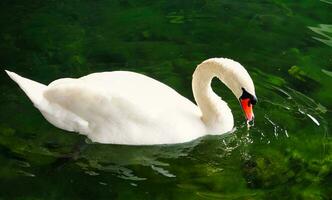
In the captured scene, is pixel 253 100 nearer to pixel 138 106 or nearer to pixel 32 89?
pixel 138 106

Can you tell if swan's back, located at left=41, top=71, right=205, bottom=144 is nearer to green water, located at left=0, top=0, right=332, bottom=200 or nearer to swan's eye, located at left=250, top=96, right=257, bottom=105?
green water, located at left=0, top=0, right=332, bottom=200

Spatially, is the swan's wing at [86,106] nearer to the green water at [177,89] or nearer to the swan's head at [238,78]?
the green water at [177,89]

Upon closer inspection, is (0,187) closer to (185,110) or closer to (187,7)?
(185,110)

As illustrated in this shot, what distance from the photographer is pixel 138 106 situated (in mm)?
4855

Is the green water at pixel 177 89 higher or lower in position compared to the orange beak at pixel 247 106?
lower

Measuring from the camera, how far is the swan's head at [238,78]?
479 centimetres

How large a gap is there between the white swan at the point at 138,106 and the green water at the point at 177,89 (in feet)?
0.37

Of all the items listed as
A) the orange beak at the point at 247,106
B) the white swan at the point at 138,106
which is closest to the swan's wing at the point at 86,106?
the white swan at the point at 138,106

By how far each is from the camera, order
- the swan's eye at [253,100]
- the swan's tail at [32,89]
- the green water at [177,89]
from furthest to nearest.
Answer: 1. the swan's tail at [32,89]
2. the swan's eye at [253,100]
3. the green water at [177,89]

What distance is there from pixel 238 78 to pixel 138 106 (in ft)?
2.26

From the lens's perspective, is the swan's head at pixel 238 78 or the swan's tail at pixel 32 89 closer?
the swan's head at pixel 238 78

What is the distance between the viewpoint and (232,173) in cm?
485

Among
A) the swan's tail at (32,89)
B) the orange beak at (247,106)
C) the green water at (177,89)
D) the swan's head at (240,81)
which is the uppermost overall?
the swan's head at (240,81)

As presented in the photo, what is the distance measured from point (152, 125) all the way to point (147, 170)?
11.9 inches
